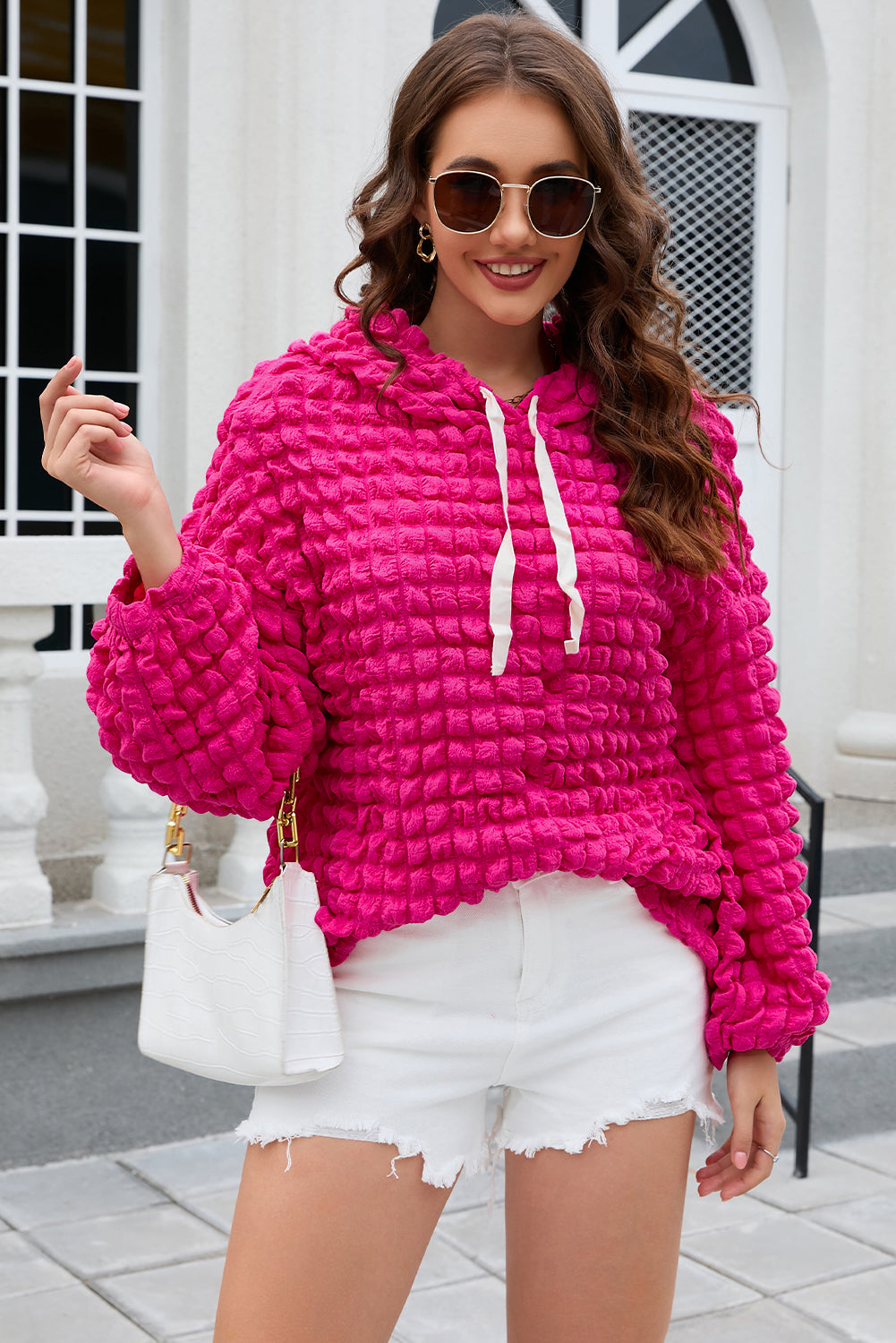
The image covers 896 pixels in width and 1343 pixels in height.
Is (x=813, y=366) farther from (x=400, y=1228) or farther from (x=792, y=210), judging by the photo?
(x=400, y=1228)

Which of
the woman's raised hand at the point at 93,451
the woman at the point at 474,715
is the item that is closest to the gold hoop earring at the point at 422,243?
the woman at the point at 474,715

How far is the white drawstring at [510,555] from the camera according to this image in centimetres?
158

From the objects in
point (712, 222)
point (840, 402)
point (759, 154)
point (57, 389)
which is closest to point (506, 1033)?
point (57, 389)

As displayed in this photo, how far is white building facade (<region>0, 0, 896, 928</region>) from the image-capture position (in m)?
4.61

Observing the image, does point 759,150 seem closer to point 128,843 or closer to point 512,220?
point 128,843

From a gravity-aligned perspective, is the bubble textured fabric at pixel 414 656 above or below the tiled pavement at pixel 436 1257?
above

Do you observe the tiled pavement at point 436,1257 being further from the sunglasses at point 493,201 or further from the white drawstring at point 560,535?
the sunglasses at point 493,201

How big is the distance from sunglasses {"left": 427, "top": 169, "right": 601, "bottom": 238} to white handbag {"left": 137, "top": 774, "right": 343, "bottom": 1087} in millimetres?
618

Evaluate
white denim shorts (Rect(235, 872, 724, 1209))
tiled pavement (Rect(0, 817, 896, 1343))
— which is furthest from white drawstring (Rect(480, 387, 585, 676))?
tiled pavement (Rect(0, 817, 896, 1343))

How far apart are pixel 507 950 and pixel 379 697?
298 mm

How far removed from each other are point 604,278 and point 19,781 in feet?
7.97

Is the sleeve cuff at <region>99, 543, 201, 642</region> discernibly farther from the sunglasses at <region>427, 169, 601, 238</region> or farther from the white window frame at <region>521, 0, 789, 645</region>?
the white window frame at <region>521, 0, 789, 645</region>

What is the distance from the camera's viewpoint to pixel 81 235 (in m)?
4.88

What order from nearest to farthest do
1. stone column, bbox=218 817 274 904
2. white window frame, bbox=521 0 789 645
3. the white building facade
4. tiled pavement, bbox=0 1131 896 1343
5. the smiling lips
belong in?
the smiling lips → tiled pavement, bbox=0 1131 896 1343 → stone column, bbox=218 817 274 904 → the white building facade → white window frame, bbox=521 0 789 645
